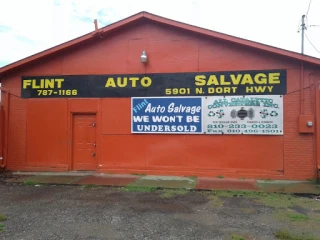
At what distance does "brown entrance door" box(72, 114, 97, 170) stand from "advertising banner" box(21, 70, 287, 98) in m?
0.91

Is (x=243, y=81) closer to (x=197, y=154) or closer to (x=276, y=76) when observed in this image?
(x=276, y=76)

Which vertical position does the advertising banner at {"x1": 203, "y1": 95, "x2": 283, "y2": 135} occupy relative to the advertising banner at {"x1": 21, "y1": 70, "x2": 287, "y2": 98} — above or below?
below

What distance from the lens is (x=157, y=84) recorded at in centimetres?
1044

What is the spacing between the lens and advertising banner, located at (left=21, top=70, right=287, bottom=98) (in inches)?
385

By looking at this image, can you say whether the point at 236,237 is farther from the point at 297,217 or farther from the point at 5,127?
the point at 5,127

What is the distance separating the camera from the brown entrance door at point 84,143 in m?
10.9

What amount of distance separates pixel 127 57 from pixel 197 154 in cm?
405

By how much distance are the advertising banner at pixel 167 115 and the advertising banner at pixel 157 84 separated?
0.77ft

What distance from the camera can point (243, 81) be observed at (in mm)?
9891

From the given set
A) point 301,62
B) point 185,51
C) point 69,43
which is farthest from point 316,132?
point 69,43

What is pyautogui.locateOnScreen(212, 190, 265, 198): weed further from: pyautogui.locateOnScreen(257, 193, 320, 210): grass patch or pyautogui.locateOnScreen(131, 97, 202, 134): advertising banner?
pyautogui.locateOnScreen(131, 97, 202, 134): advertising banner

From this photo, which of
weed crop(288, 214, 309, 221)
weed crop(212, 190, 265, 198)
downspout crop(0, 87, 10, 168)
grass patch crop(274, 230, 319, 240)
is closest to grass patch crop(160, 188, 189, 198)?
weed crop(212, 190, 265, 198)

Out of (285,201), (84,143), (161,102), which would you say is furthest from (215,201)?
(84,143)

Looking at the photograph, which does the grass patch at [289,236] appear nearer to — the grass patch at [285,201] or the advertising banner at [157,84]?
the grass patch at [285,201]
